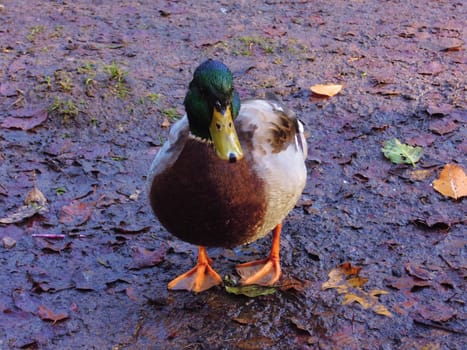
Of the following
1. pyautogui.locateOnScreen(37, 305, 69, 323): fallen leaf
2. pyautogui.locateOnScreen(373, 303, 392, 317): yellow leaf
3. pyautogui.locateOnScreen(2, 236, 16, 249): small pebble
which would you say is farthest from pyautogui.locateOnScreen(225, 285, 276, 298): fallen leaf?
pyautogui.locateOnScreen(2, 236, 16, 249): small pebble

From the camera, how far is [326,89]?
5.06 m

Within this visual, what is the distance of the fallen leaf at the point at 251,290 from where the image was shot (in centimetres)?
326

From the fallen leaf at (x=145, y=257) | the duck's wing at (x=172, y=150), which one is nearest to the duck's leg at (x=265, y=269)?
the fallen leaf at (x=145, y=257)

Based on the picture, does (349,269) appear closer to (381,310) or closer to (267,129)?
(381,310)

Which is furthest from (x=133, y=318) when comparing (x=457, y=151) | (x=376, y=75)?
(x=376, y=75)

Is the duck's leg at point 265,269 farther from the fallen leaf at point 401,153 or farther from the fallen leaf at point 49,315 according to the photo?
the fallen leaf at point 401,153

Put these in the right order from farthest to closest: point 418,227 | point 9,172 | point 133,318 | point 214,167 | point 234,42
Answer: point 234,42 → point 9,172 → point 418,227 → point 133,318 → point 214,167

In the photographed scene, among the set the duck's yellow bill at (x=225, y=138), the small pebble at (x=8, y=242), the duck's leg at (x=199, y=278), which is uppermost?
the duck's yellow bill at (x=225, y=138)

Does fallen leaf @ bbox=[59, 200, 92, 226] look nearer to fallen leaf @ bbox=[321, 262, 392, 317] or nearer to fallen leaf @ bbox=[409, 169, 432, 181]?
fallen leaf @ bbox=[321, 262, 392, 317]

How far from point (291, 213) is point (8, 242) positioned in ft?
5.07

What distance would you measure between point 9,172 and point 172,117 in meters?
1.18

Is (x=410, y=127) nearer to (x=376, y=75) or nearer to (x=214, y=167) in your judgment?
(x=376, y=75)

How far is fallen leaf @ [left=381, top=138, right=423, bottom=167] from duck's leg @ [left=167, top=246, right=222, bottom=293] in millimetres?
1542

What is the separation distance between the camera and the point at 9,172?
4.23m
